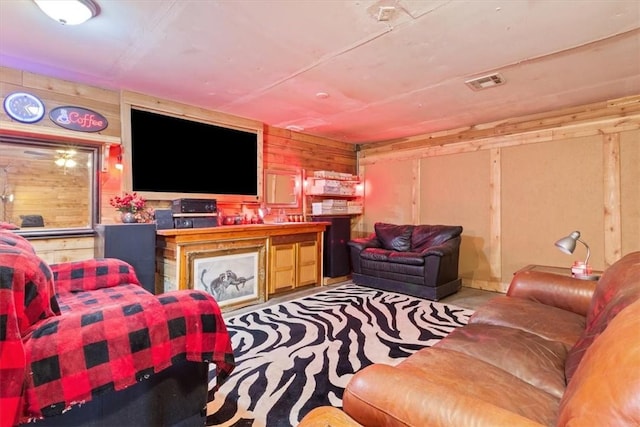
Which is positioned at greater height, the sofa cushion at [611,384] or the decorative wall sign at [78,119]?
the decorative wall sign at [78,119]

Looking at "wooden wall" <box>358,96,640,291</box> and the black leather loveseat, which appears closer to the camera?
"wooden wall" <box>358,96,640,291</box>

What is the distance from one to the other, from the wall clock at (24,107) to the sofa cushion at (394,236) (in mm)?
4162

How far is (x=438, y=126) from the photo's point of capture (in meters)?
4.65

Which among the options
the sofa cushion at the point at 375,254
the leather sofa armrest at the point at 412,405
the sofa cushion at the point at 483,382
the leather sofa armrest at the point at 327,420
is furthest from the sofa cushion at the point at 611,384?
the sofa cushion at the point at 375,254

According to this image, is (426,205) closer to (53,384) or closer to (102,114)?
(102,114)

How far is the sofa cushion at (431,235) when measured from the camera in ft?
14.2

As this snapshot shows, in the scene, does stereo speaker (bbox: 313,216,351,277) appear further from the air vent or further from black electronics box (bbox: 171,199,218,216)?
the air vent

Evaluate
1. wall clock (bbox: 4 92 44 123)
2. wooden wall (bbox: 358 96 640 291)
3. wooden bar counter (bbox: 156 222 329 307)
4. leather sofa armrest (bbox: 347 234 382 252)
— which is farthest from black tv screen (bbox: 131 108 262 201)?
wooden wall (bbox: 358 96 640 291)

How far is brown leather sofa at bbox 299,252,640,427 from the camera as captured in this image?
668mm

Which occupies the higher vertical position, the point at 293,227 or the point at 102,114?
the point at 102,114

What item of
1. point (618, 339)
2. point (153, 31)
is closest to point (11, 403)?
point (618, 339)

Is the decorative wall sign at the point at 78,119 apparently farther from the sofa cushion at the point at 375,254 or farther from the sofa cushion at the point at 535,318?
the sofa cushion at the point at 535,318

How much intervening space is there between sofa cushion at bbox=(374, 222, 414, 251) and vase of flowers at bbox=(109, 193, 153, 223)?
3.21 meters

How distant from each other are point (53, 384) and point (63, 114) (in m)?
2.76
